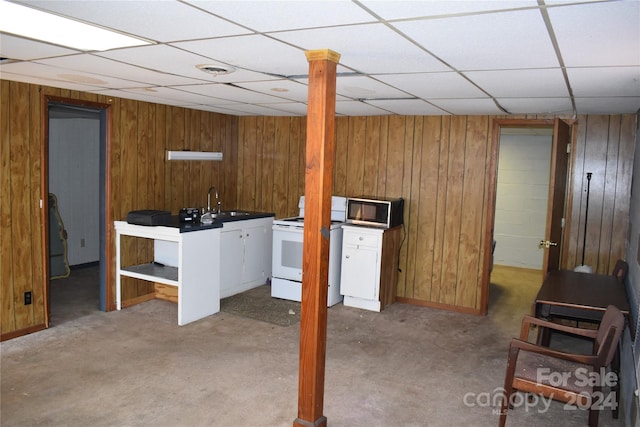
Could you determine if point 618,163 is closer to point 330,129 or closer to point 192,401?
point 330,129

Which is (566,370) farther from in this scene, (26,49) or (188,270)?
(26,49)

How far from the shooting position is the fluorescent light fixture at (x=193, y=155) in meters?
5.62

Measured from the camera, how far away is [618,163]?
488 centimetres

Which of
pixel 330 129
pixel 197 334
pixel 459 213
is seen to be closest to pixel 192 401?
pixel 197 334

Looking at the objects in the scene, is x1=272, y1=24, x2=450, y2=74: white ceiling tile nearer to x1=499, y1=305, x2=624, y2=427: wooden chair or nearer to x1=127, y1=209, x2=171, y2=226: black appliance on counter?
x1=499, y1=305, x2=624, y2=427: wooden chair

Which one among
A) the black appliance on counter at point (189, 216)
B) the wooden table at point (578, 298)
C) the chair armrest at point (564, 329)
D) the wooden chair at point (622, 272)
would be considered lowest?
the chair armrest at point (564, 329)

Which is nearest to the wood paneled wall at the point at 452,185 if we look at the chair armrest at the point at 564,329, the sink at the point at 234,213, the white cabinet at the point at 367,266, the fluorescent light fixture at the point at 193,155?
the white cabinet at the point at 367,266

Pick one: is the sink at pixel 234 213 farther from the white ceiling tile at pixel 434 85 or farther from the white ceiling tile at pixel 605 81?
the white ceiling tile at pixel 605 81

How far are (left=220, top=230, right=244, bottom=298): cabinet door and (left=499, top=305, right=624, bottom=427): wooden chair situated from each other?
3392mm

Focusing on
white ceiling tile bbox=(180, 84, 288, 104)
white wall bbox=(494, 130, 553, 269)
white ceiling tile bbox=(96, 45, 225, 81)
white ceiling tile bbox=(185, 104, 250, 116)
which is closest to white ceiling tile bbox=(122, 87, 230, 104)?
white ceiling tile bbox=(180, 84, 288, 104)

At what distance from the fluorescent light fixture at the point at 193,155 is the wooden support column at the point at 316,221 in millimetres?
3331

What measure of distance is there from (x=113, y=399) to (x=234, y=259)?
2.57 m

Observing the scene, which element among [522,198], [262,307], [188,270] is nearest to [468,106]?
[262,307]

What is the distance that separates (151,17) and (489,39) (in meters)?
1.49
